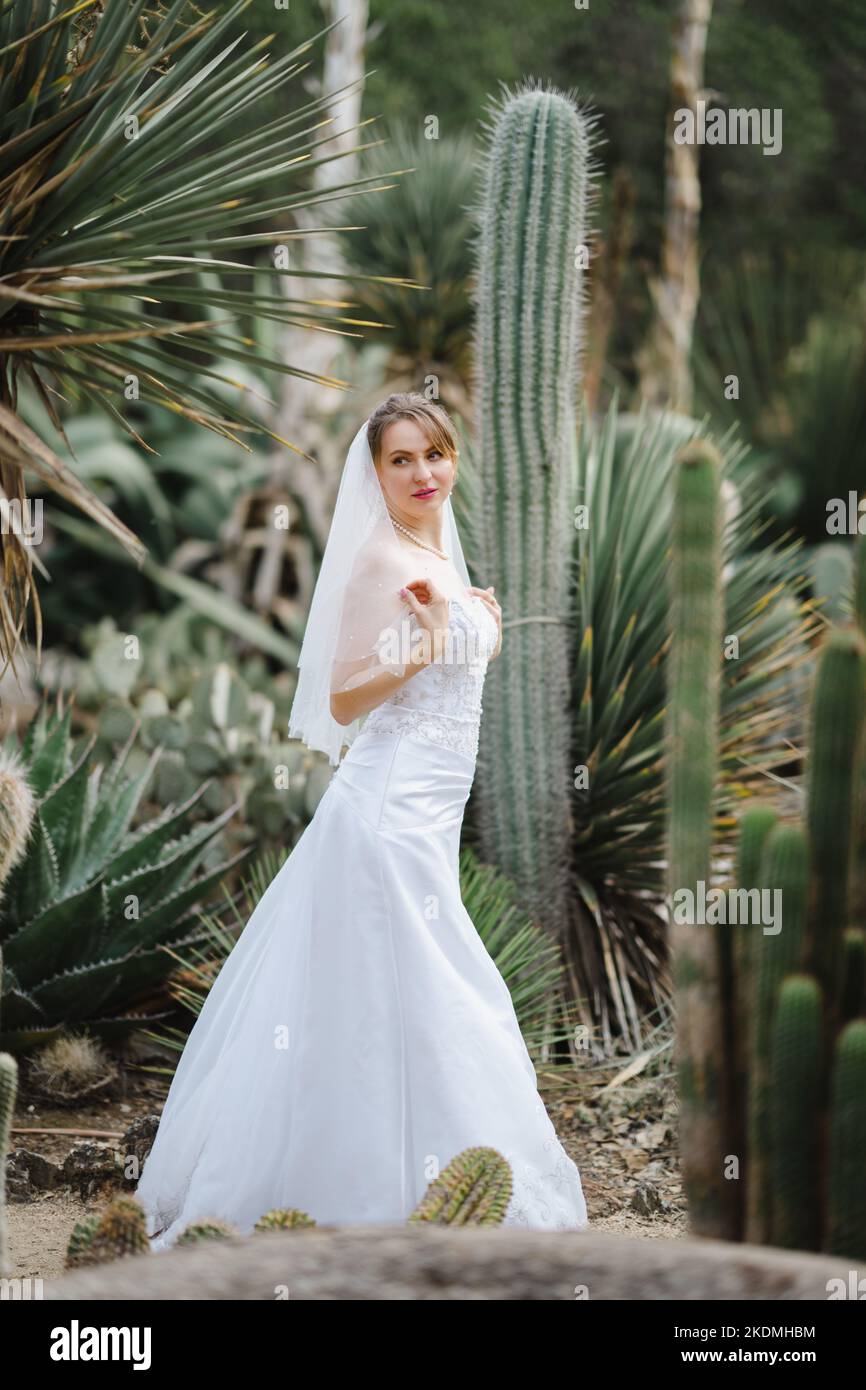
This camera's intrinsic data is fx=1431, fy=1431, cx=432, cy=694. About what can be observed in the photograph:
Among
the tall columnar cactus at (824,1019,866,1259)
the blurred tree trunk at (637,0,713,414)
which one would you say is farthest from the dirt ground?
the blurred tree trunk at (637,0,713,414)

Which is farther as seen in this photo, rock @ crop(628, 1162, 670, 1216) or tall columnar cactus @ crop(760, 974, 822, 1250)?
rock @ crop(628, 1162, 670, 1216)

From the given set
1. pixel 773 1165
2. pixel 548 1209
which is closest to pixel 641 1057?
pixel 548 1209

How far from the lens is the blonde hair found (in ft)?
12.1

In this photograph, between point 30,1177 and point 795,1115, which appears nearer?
point 795,1115

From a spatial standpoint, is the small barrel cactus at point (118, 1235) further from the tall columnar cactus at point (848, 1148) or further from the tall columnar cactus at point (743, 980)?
the tall columnar cactus at point (848, 1148)

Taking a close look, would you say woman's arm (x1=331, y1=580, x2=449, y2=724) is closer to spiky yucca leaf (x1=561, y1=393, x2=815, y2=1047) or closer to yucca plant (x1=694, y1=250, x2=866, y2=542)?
spiky yucca leaf (x1=561, y1=393, x2=815, y2=1047)

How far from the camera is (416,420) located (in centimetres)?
367

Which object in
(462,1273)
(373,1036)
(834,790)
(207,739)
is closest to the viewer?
(462,1273)

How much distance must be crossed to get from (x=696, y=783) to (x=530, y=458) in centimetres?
310

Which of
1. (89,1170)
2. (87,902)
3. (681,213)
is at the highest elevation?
(681,213)

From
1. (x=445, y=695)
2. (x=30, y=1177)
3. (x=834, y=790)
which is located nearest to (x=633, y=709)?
(x=445, y=695)

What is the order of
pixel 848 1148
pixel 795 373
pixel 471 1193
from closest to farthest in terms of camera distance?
pixel 848 1148
pixel 471 1193
pixel 795 373

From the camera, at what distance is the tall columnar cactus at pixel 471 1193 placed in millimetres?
2756

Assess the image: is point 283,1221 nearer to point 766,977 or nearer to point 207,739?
point 766,977
